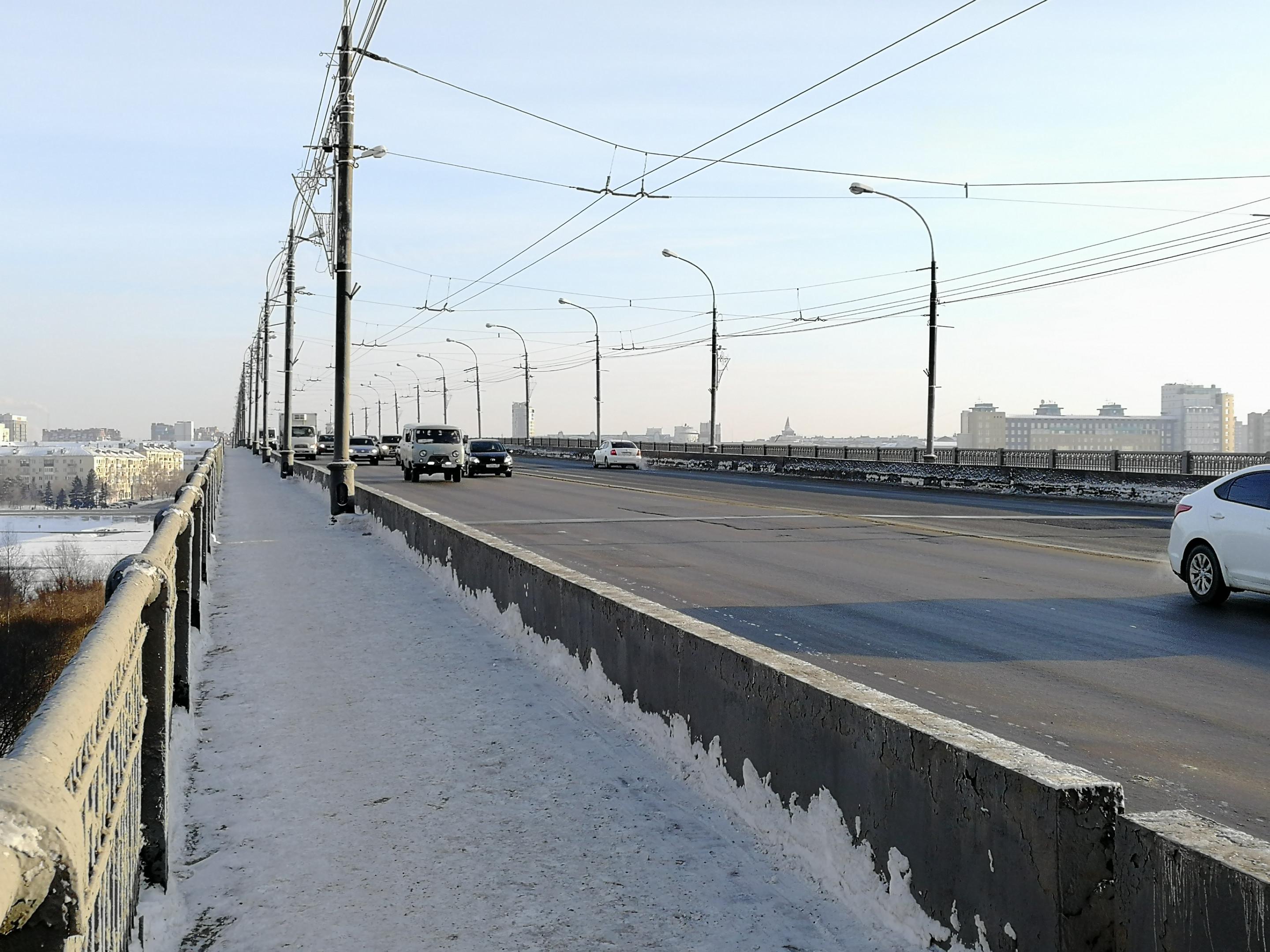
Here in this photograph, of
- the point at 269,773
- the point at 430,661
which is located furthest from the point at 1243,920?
the point at 430,661

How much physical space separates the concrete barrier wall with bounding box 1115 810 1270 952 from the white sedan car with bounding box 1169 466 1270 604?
8.77m

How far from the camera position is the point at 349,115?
20.7m

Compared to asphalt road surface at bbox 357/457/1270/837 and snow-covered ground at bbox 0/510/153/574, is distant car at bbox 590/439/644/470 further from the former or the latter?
snow-covered ground at bbox 0/510/153/574

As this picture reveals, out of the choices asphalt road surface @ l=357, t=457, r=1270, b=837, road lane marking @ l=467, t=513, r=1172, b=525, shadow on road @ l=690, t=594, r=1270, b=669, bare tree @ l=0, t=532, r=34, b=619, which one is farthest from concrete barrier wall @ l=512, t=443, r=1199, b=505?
bare tree @ l=0, t=532, r=34, b=619

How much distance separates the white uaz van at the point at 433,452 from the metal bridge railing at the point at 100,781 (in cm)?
3398

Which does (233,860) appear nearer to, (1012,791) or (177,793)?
(177,793)

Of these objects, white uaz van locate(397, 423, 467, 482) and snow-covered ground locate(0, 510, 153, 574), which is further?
snow-covered ground locate(0, 510, 153, 574)

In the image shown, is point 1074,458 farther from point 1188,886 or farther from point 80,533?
point 80,533

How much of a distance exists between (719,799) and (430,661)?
3727mm

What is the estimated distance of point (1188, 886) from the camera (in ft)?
8.98

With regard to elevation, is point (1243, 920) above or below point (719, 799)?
above

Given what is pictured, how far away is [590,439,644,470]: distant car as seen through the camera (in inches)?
2154

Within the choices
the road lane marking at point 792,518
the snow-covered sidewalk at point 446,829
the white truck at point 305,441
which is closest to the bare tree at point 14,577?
the white truck at point 305,441

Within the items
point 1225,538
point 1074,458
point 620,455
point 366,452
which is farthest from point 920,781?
point 366,452
